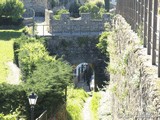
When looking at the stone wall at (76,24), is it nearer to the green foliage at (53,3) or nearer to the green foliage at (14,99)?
the green foliage at (14,99)

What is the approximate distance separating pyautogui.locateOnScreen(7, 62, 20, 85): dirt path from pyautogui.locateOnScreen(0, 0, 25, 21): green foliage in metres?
11.8

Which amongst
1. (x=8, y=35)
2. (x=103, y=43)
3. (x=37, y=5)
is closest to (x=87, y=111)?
(x=103, y=43)

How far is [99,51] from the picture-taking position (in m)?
30.2

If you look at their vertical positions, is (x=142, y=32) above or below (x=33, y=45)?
above

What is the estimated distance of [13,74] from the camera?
2338cm

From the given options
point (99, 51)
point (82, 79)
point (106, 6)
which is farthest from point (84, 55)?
point (106, 6)

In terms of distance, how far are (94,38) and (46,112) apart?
51.7ft

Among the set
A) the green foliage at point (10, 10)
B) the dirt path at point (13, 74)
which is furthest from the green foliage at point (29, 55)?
the green foliage at point (10, 10)

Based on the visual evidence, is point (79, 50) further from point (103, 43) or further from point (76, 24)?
point (103, 43)

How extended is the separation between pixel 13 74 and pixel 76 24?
8.36 m

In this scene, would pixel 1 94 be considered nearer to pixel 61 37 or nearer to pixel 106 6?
pixel 61 37

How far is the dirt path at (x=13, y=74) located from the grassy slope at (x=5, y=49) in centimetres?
24

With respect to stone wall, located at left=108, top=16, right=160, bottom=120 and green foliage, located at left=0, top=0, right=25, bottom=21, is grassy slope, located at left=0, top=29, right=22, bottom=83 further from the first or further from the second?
stone wall, located at left=108, top=16, right=160, bottom=120

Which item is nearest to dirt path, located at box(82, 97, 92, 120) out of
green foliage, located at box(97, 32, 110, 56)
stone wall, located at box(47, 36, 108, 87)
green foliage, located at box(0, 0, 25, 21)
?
green foliage, located at box(97, 32, 110, 56)
